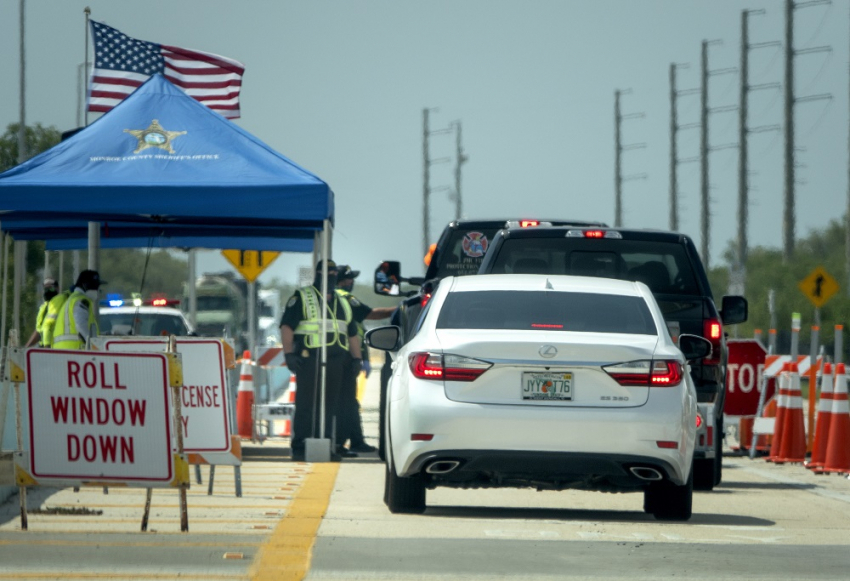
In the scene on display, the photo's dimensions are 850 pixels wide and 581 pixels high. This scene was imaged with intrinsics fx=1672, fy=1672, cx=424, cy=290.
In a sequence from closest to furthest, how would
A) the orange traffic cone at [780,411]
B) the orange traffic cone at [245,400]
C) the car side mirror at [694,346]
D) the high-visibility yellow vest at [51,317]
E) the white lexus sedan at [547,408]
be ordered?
the white lexus sedan at [547,408], the car side mirror at [694,346], the high-visibility yellow vest at [51,317], the orange traffic cone at [780,411], the orange traffic cone at [245,400]

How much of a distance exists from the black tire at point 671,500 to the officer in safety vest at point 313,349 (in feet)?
21.7

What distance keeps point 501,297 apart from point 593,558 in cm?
250

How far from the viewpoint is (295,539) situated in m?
9.70

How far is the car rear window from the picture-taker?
1078 cm

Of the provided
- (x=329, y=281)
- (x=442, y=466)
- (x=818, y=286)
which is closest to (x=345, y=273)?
(x=329, y=281)

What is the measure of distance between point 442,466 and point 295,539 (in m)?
1.27

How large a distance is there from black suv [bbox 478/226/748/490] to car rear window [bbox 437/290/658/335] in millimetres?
1961

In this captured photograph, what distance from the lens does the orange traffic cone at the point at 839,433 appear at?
16.2 m

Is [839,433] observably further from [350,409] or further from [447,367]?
[447,367]

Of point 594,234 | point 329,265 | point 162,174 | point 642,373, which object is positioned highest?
point 162,174

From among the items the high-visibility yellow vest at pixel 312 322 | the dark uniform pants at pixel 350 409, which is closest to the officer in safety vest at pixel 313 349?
the high-visibility yellow vest at pixel 312 322

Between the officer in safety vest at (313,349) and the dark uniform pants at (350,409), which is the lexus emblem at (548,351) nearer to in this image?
the officer in safety vest at (313,349)

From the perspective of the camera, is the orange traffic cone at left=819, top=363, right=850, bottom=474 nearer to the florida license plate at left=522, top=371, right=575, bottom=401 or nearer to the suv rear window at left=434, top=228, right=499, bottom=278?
the suv rear window at left=434, top=228, right=499, bottom=278

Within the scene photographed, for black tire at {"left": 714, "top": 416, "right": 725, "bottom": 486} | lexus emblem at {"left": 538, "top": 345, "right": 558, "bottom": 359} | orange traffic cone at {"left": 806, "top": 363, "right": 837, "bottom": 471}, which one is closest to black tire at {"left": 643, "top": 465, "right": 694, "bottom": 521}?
lexus emblem at {"left": 538, "top": 345, "right": 558, "bottom": 359}
